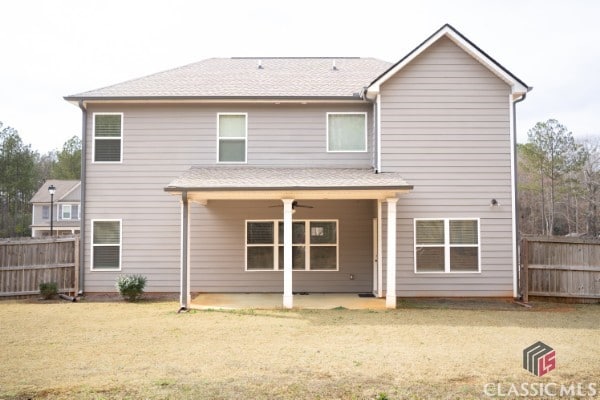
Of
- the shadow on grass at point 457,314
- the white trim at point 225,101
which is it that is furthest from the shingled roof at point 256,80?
the shadow on grass at point 457,314

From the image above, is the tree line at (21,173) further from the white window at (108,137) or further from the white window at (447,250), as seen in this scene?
the white window at (447,250)

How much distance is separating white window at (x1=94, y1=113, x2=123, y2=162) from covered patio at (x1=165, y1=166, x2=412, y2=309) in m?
2.80

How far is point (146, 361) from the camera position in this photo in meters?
6.64

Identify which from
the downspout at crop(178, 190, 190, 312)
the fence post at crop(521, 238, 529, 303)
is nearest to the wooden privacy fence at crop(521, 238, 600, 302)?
the fence post at crop(521, 238, 529, 303)

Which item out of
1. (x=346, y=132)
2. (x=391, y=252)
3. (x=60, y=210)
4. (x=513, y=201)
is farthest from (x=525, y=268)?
(x=60, y=210)

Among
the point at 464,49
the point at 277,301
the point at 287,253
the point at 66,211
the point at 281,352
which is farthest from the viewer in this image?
the point at 66,211

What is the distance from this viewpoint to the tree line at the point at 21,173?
40438 mm

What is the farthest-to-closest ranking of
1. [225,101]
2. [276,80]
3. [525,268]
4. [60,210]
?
[60,210] < [276,80] < [225,101] < [525,268]

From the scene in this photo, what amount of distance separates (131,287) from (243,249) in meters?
3.13

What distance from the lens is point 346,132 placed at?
1379cm

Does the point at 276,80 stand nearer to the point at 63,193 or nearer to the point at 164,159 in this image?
the point at 164,159

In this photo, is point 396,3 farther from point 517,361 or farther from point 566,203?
point 566,203

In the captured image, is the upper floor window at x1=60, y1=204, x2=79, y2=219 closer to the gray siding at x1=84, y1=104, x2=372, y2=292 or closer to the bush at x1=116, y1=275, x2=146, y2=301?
the gray siding at x1=84, y1=104, x2=372, y2=292

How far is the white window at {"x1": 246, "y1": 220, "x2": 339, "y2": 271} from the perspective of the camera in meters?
13.8
